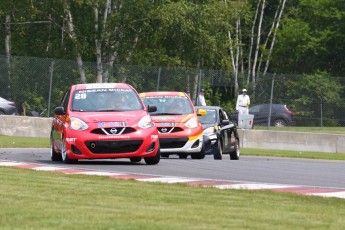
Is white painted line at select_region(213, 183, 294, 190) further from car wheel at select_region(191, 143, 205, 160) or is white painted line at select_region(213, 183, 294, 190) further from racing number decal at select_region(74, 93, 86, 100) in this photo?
car wheel at select_region(191, 143, 205, 160)

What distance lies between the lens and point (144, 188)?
15.2 metres

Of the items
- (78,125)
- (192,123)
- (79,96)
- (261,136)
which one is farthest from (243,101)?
(78,125)

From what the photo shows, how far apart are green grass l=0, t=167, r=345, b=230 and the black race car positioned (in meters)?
11.2

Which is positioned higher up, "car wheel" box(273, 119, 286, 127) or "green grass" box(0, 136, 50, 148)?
"green grass" box(0, 136, 50, 148)

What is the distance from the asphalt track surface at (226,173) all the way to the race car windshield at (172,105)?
9.41 feet

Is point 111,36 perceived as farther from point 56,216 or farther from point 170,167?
point 56,216

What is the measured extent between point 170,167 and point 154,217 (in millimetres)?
9548

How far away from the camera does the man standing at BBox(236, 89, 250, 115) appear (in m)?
41.3

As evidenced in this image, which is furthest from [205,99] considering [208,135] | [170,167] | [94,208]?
[94,208]

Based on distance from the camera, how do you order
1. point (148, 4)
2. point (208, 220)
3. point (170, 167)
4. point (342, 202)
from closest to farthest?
1. point (208, 220)
2. point (342, 202)
3. point (170, 167)
4. point (148, 4)

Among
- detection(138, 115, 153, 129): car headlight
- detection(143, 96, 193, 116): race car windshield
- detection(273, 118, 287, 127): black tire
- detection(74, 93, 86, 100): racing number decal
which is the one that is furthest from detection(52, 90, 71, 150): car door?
detection(273, 118, 287, 127): black tire

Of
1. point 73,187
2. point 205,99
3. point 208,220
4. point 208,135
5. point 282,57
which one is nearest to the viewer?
point 208,220

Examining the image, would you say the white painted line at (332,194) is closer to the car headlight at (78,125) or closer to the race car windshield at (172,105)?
the car headlight at (78,125)

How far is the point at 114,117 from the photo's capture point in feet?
71.2
